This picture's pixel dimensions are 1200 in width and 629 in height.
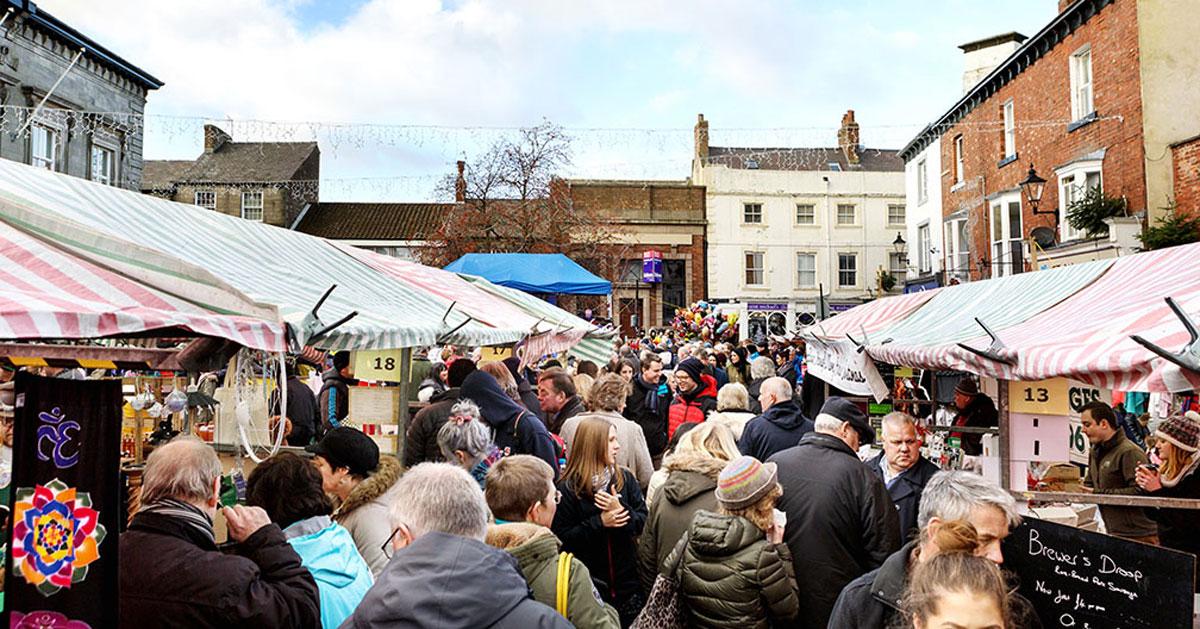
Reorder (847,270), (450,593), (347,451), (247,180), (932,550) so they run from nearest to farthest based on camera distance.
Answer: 1. (450,593)
2. (932,550)
3. (347,451)
4. (847,270)
5. (247,180)

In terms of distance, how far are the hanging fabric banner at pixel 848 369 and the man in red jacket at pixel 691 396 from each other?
47.5 inches

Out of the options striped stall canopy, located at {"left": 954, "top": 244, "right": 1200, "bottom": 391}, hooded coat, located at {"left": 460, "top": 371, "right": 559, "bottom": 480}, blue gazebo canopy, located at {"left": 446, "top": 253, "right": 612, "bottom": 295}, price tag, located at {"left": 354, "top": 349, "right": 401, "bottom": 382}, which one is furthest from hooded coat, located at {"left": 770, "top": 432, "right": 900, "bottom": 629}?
blue gazebo canopy, located at {"left": 446, "top": 253, "right": 612, "bottom": 295}

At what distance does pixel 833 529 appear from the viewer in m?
4.10

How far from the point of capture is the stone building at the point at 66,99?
16.5m

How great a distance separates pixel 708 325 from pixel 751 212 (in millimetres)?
17399

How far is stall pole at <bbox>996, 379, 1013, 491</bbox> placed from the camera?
4796 mm

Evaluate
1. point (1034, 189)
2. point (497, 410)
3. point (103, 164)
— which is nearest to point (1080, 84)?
point (1034, 189)

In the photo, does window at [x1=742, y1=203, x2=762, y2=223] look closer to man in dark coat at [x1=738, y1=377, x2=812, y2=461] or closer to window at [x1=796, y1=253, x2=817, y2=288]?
window at [x1=796, y1=253, x2=817, y2=288]

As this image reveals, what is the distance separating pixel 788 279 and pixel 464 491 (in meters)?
35.1

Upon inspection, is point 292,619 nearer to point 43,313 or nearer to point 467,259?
point 43,313

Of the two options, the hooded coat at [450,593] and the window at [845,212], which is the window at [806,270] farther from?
the hooded coat at [450,593]

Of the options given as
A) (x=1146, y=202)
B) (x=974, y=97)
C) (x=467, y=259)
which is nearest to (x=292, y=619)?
(x=467, y=259)

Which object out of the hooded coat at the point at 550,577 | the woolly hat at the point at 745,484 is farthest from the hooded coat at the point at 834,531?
the hooded coat at the point at 550,577

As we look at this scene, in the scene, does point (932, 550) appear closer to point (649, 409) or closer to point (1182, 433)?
point (1182, 433)
